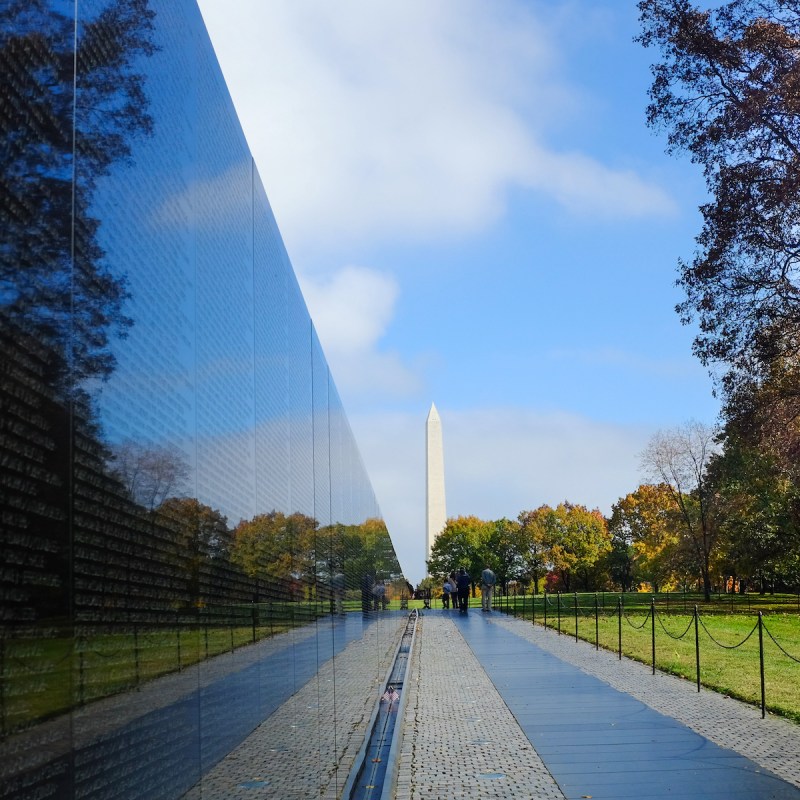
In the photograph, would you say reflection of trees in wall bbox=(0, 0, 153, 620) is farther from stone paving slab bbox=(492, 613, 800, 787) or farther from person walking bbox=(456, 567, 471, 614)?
person walking bbox=(456, 567, 471, 614)

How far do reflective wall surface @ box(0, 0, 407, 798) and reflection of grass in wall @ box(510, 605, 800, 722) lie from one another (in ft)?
31.5

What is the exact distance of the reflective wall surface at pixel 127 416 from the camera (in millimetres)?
1441

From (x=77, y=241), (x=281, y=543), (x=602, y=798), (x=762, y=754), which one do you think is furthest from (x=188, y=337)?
(x=762, y=754)

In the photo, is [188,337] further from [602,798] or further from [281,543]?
[602,798]

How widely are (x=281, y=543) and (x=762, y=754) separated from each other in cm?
628

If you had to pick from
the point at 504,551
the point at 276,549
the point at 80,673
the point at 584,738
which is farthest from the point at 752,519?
the point at 504,551

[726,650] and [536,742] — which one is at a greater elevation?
[536,742]

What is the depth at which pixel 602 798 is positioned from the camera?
7164 millimetres

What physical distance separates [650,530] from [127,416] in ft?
232

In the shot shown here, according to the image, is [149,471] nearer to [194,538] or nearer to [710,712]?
[194,538]

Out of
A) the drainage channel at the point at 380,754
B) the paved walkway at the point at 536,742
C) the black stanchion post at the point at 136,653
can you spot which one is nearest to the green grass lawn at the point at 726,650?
the paved walkway at the point at 536,742

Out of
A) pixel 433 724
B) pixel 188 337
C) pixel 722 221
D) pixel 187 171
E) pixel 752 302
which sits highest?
pixel 722 221

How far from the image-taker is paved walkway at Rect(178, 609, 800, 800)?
13.1ft

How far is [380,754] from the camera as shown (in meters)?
7.71
